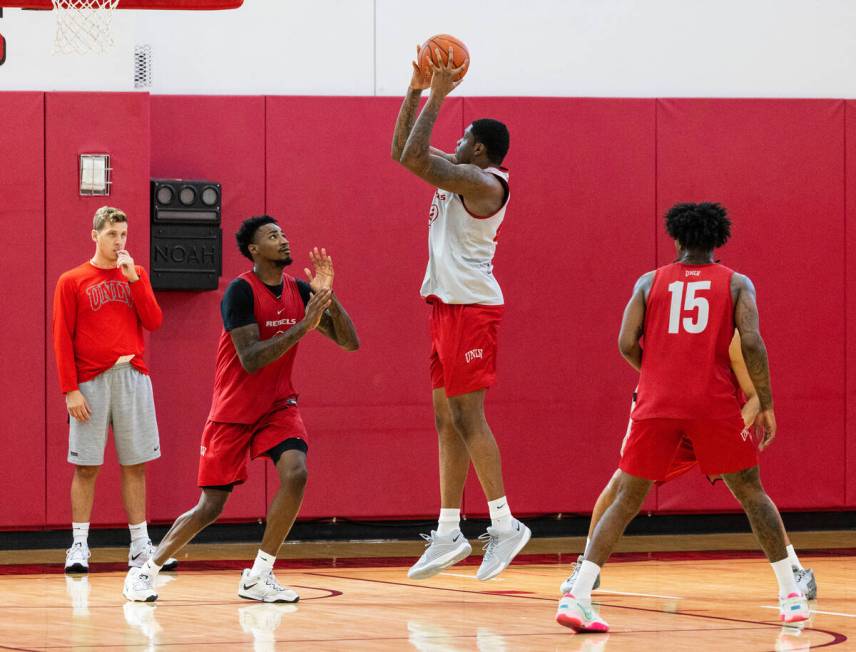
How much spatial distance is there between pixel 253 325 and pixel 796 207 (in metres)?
4.64

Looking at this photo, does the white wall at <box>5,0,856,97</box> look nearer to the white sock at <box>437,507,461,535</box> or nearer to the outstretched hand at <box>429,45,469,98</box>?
the outstretched hand at <box>429,45,469,98</box>

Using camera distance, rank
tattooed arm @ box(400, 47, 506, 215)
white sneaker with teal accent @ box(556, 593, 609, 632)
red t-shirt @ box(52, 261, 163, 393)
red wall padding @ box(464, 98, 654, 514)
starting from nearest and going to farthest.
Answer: white sneaker with teal accent @ box(556, 593, 609, 632) < tattooed arm @ box(400, 47, 506, 215) < red t-shirt @ box(52, 261, 163, 393) < red wall padding @ box(464, 98, 654, 514)

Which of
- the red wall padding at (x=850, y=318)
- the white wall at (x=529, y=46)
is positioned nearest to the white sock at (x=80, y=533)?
the white wall at (x=529, y=46)

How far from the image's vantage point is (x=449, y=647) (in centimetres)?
454

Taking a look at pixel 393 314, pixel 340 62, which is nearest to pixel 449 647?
pixel 393 314

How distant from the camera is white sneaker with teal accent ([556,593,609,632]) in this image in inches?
189

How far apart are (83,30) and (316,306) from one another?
3248 millimetres

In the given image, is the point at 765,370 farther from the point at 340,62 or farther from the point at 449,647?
the point at 340,62

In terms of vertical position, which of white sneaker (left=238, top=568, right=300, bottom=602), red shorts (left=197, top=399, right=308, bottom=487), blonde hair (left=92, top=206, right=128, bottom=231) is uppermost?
blonde hair (left=92, top=206, right=128, bottom=231)

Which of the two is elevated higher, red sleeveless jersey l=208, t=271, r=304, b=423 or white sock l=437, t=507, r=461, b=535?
red sleeveless jersey l=208, t=271, r=304, b=423

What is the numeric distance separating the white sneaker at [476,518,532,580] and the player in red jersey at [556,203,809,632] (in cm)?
76

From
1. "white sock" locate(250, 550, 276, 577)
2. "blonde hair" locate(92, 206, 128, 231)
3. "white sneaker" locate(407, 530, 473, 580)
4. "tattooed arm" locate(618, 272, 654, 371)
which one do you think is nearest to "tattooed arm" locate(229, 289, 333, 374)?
"white sock" locate(250, 550, 276, 577)

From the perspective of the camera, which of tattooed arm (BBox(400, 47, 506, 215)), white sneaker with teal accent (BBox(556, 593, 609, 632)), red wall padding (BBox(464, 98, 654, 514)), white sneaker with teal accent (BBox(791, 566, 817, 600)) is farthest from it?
red wall padding (BBox(464, 98, 654, 514))

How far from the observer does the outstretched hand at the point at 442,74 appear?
5.45m
